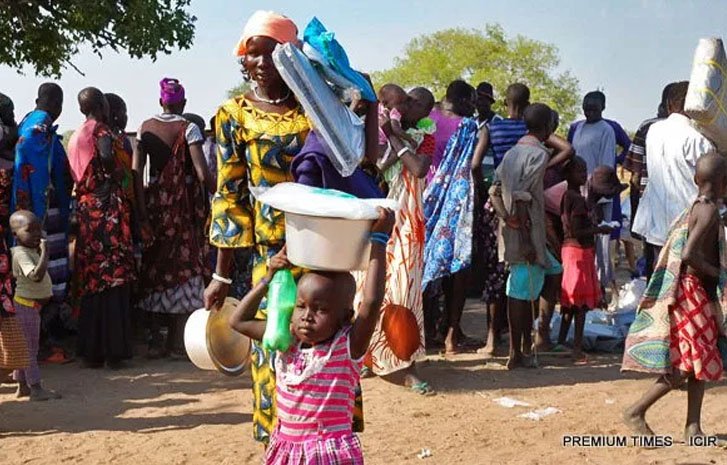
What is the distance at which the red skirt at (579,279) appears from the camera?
7.24 metres

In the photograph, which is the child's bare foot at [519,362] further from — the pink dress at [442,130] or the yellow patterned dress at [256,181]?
the yellow patterned dress at [256,181]

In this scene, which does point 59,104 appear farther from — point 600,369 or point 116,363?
point 600,369

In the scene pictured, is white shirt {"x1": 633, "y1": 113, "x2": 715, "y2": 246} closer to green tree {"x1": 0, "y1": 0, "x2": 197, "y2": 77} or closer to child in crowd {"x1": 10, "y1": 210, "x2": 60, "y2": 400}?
child in crowd {"x1": 10, "y1": 210, "x2": 60, "y2": 400}

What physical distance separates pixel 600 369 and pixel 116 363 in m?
3.48

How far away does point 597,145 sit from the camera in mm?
A: 9547

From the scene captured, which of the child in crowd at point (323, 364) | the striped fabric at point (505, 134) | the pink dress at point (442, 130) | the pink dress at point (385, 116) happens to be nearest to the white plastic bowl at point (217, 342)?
the child in crowd at point (323, 364)

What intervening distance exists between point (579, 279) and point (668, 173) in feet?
3.27

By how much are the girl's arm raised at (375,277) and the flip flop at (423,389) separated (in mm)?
3174

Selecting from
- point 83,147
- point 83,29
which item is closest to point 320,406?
point 83,147

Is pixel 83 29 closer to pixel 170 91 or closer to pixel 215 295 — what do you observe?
pixel 170 91

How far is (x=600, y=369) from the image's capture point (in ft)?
23.1

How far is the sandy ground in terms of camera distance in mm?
4938

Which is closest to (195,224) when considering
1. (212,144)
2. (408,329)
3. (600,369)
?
(212,144)

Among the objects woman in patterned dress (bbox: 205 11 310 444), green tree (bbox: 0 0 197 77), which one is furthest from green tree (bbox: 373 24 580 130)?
woman in patterned dress (bbox: 205 11 310 444)
